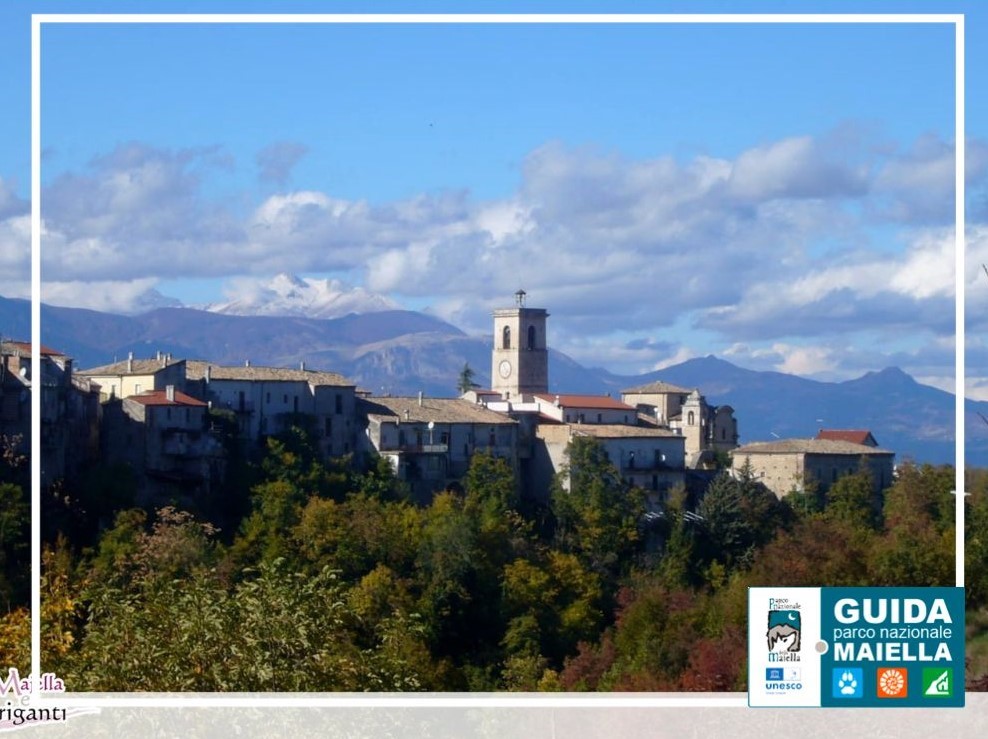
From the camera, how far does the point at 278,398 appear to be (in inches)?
1467

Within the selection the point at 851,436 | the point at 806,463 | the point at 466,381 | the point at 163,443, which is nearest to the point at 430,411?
the point at 163,443

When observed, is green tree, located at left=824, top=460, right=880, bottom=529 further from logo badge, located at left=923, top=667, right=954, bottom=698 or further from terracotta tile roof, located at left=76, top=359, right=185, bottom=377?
logo badge, located at left=923, top=667, right=954, bottom=698

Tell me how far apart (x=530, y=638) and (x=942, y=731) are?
62.3 feet

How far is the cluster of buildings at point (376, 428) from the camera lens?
3353 cm

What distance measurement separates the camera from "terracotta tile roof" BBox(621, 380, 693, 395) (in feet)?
165

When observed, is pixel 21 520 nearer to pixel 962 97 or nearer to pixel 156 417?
pixel 156 417

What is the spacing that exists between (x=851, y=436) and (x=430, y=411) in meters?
13.7

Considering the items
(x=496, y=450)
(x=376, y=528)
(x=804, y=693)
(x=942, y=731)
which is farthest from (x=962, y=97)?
(x=496, y=450)

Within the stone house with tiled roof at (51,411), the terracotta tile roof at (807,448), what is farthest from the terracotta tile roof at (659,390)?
the stone house with tiled roof at (51,411)

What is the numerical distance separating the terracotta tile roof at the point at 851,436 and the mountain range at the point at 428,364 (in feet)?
2.72

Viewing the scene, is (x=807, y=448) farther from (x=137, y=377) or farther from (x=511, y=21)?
(x=511, y=21)

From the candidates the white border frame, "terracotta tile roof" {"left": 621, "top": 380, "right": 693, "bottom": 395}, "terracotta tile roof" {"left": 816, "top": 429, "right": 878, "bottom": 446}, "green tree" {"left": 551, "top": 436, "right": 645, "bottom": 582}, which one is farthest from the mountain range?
the white border frame

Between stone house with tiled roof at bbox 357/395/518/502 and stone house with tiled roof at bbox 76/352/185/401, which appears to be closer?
stone house with tiled roof at bbox 76/352/185/401

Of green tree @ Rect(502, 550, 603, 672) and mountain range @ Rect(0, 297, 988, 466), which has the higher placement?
mountain range @ Rect(0, 297, 988, 466)
